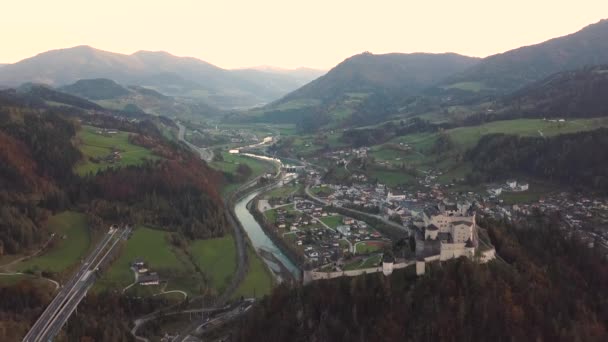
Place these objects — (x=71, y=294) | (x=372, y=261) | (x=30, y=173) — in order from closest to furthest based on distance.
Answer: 1. (x=372, y=261)
2. (x=71, y=294)
3. (x=30, y=173)

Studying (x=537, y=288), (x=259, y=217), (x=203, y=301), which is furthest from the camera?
(x=259, y=217)

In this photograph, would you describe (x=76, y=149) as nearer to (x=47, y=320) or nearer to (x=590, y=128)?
(x=47, y=320)

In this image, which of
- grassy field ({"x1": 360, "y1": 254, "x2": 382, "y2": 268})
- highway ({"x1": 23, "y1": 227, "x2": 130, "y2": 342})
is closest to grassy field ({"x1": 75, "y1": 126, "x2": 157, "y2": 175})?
highway ({"x1": 23, "y1": 227, "x2": 130, "y2": 342})

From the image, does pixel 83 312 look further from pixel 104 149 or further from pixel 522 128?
→ pixel 522 128

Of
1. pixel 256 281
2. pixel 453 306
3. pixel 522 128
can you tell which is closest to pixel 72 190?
pixel 256 281

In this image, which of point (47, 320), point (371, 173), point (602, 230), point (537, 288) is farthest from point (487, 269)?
point (371, 173)
